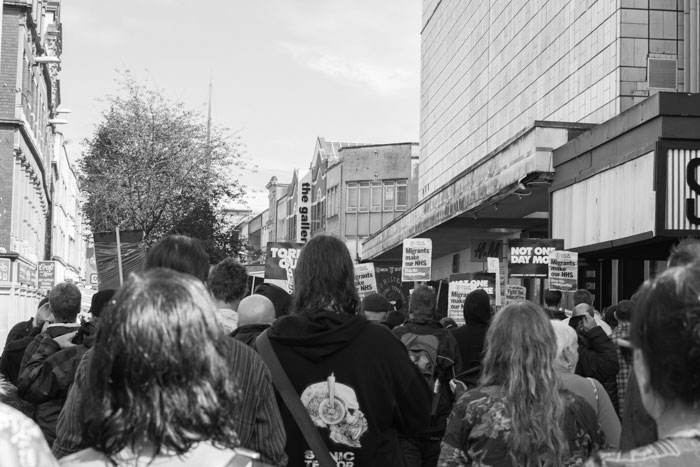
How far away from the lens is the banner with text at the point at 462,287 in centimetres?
1855

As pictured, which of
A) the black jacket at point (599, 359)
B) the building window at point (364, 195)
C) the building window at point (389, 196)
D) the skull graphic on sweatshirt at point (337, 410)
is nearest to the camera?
the skull graphic on sweatshirt at point (337, 410)

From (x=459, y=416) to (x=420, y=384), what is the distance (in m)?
→ 0.41

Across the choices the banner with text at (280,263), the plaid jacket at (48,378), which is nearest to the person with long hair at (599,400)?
the plaid jacket at (48,378)

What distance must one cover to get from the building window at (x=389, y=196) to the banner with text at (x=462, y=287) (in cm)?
4199

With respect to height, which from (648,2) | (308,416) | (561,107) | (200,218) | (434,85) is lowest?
(308,416)

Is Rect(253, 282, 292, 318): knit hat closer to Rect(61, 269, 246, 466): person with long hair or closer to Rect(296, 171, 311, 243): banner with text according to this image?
Rect(61, 269, 246, 466): person with long hair

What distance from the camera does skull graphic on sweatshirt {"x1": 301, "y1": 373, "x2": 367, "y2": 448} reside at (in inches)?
173

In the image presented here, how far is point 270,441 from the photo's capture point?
3.44 m

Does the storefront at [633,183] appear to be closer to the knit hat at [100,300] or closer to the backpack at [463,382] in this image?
the backpack at [463,382]

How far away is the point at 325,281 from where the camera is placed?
4.57m

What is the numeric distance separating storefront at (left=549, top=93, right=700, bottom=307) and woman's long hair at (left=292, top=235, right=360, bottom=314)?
11274 millimetres

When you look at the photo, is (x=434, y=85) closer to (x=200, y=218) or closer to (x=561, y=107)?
(x=200, y=218)

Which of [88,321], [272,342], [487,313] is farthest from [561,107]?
[272,342]

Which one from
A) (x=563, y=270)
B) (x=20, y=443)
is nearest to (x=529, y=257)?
(x=563, y=270)
